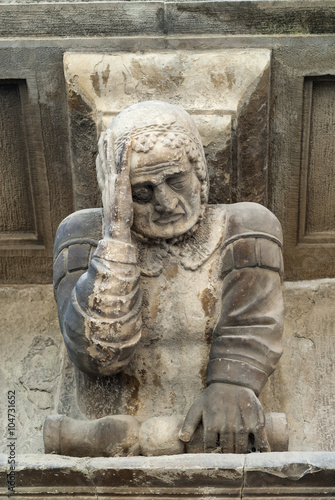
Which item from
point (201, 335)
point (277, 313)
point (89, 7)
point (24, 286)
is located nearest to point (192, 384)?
point (201, 335)

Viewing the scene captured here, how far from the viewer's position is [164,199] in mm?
3559

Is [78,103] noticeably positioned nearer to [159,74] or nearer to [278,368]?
[159,74]

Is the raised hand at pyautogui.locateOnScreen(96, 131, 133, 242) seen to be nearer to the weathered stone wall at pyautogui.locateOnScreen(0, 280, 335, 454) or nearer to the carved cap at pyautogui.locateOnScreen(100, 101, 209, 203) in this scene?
the carved cap at pyautogui.locateOnScreen(100, 101, 209, 203)

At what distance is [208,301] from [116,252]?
529mm

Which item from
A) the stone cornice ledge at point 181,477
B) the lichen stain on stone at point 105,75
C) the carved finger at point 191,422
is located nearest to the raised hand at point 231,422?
the carved finger at point 191,422

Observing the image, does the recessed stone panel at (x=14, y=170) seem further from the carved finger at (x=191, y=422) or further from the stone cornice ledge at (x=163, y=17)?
the carved finger at (x=191, y=422)

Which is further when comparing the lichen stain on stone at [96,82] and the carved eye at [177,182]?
the lichen stain on stone at [96,82]

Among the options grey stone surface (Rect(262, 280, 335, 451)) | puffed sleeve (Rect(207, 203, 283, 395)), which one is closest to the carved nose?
puffed sleeve (Rect(207, 203, 283, 395))

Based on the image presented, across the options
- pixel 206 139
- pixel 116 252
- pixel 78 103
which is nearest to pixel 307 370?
pixel 206 139

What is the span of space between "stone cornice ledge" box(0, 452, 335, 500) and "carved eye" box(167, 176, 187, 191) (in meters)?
0.99

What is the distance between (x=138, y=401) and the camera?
12.7 feet

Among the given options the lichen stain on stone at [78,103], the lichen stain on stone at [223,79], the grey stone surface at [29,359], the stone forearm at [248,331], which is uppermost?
the lichen stain on stone at [223,79]

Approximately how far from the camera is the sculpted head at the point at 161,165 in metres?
3.49

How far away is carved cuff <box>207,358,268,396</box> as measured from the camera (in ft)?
11.9
